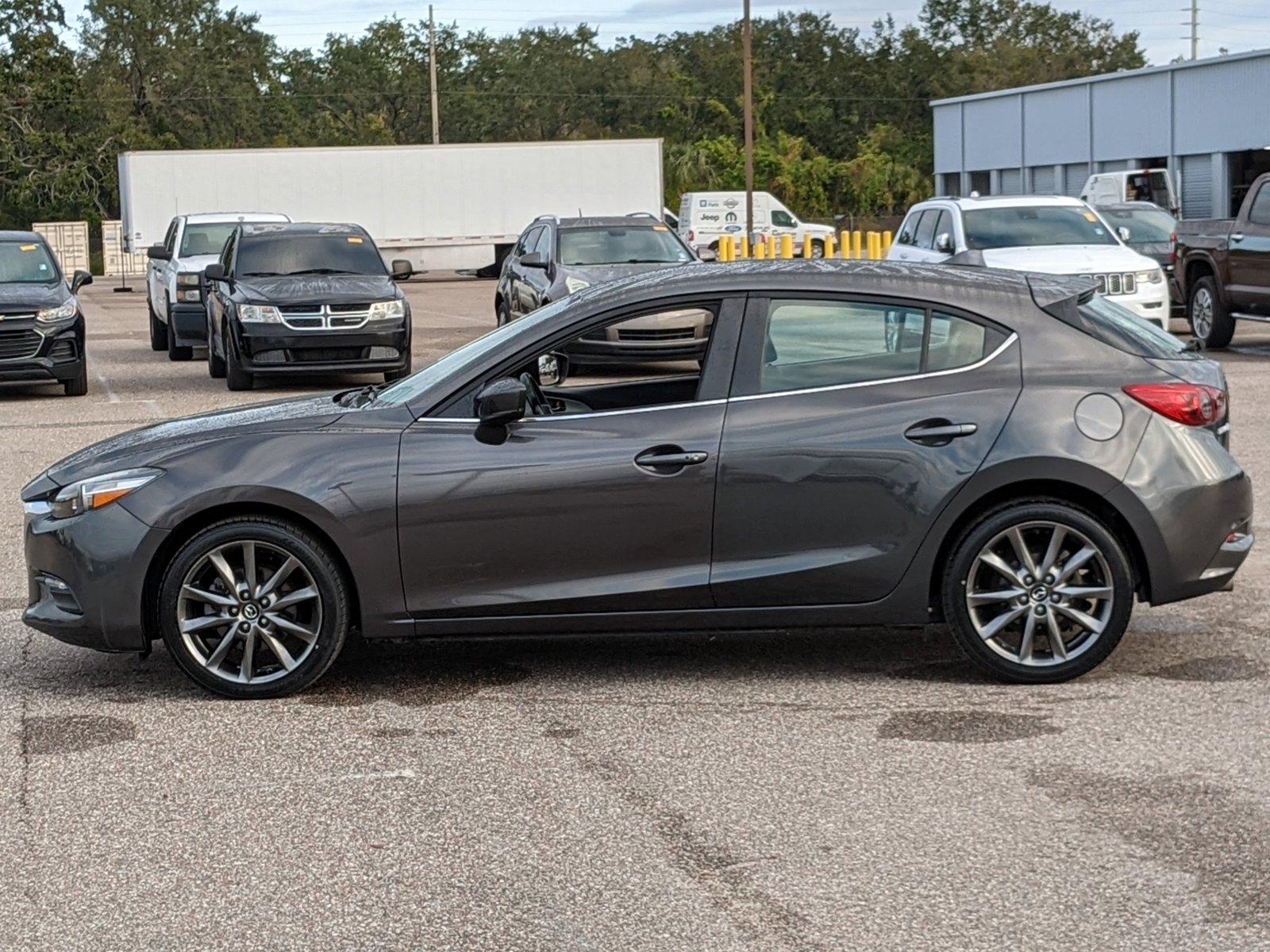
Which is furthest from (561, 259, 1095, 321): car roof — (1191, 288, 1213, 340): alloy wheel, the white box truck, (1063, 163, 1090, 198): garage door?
(1063, 163, 1090, 198): garage door

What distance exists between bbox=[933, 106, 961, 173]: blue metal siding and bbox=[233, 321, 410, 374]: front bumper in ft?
166

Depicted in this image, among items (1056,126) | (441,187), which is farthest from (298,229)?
(1056,126)

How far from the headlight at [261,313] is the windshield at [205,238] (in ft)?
17.9

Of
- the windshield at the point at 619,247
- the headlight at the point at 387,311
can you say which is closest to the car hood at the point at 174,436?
the headlight at the point at 387,311

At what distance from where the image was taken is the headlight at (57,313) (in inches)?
731

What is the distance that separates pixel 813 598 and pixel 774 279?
1159mm

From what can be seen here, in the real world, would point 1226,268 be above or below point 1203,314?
above

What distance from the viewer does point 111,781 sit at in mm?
5617

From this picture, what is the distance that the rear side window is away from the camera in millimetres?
6574

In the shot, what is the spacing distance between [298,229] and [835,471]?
14.8 m

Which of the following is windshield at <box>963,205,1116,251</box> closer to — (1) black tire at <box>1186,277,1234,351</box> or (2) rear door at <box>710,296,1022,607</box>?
(1) black tire at <box>1186,277,1234,351</box>

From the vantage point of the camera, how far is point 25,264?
19.8m

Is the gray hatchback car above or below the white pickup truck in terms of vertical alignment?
below

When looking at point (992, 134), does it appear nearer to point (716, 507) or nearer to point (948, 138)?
point (948, 138)
